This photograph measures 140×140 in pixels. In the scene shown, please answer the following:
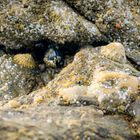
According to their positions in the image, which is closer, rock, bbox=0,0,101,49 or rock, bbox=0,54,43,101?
rock, bbox=0,54,43,101

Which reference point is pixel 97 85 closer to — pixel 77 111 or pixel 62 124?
pixel 77 111

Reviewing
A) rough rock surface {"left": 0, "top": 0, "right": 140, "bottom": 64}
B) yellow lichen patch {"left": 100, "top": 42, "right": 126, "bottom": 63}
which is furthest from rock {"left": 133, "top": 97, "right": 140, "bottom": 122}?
rough rock surface {"left": 0, "top": 0, "right": 140, "bottom": 64}

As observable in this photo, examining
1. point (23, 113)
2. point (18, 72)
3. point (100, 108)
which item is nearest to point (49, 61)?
point (18, 72)

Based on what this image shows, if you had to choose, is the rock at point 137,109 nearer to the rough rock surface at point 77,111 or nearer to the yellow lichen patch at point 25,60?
the rough rock surface at point 77,111

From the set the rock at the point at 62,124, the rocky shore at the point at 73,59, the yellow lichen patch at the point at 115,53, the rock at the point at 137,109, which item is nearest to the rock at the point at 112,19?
the rocky shore at the point at 73,59

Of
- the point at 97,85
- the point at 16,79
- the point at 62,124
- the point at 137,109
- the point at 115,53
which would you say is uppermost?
the point at 62,124

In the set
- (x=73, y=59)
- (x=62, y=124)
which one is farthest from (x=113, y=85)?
(x=73, y=59)

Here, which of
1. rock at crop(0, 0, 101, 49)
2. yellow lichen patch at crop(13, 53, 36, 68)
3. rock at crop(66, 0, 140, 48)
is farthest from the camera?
rock at crop(66, 0, 140, 48)

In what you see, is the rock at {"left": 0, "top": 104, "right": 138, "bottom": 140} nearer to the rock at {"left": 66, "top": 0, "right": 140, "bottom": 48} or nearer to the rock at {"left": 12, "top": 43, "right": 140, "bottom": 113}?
the rock at {"left": 12, "top": 43, "right": 140, "bottom": 113}
